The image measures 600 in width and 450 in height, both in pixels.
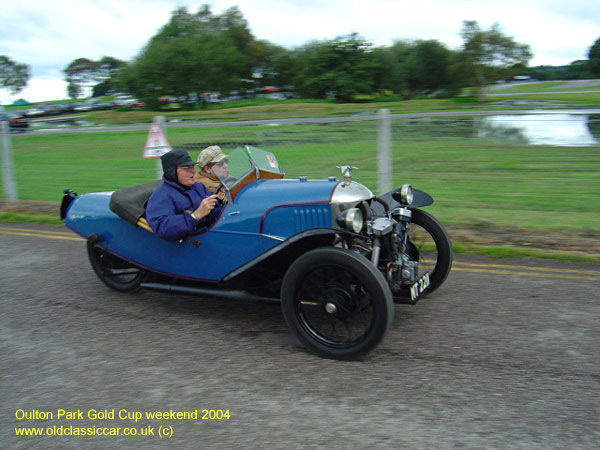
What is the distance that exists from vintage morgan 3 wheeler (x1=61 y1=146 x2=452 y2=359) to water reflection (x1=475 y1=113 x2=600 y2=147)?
287cm

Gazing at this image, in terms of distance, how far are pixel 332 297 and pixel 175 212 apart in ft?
5.08

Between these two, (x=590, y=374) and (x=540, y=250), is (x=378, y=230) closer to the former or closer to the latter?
(x=590, y=374)

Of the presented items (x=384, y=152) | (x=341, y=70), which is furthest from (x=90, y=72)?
(x=384, y=152)

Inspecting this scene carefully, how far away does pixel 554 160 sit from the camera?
21.7ft

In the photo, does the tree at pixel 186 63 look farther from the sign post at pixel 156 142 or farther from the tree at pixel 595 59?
the sign post at pixel 156 142

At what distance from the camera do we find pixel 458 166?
714cm

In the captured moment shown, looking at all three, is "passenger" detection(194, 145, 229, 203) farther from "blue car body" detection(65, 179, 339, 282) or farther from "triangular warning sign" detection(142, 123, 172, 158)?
"triangular warning sign" detection(142, 123, 172, 158)

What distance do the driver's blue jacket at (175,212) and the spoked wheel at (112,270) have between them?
975 mm

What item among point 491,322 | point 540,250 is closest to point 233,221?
point 491,322

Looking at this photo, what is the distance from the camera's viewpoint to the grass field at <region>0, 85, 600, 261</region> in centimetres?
638

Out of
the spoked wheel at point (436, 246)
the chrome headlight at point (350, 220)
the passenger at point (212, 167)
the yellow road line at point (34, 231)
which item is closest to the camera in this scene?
the chrome headlight at point (350, 220)

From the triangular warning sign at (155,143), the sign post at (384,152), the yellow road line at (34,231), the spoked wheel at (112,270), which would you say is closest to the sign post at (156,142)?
the triangular warning sign at (155,143)

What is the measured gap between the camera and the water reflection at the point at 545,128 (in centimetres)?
638

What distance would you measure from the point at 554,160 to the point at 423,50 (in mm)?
48107
